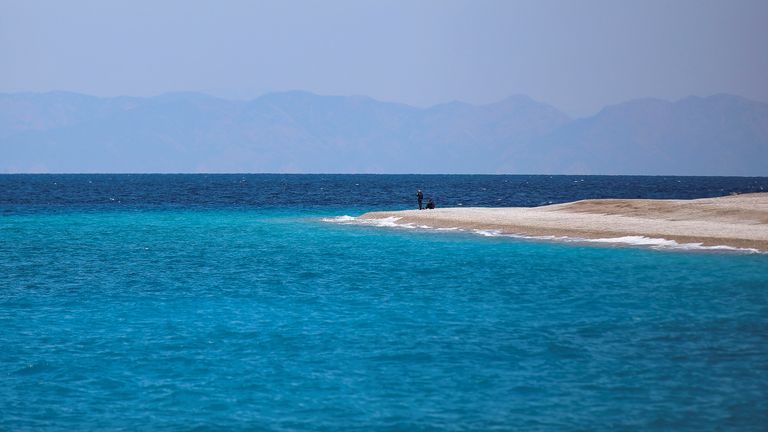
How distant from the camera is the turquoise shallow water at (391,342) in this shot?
705 inches

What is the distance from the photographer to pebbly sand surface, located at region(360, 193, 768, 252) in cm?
4659

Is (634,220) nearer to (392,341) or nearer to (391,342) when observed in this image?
(392,341)

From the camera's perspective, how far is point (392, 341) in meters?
24.2

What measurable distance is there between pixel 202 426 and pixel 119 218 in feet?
229

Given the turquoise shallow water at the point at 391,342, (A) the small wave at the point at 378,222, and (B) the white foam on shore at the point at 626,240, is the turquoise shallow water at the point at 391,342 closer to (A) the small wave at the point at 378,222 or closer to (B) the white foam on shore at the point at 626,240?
(B) the white foam on shore at the point at 626,240

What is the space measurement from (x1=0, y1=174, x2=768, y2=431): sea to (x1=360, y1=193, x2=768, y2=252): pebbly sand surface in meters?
3.35

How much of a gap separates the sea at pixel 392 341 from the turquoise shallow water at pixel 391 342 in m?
0.07

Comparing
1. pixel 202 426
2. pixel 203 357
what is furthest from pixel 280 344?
pixel 202 426

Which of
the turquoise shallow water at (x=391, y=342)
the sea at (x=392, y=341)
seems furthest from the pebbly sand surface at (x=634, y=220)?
the turquoise shallow water at (x=391, y=342)

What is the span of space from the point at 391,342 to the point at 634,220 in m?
35.9

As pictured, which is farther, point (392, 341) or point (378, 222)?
point (378, 222)

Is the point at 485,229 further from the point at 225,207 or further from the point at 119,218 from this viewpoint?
the point at 225,207

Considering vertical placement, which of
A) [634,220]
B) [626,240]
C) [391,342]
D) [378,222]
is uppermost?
[634,220]

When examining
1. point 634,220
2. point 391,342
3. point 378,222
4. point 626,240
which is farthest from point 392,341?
point 378,222
